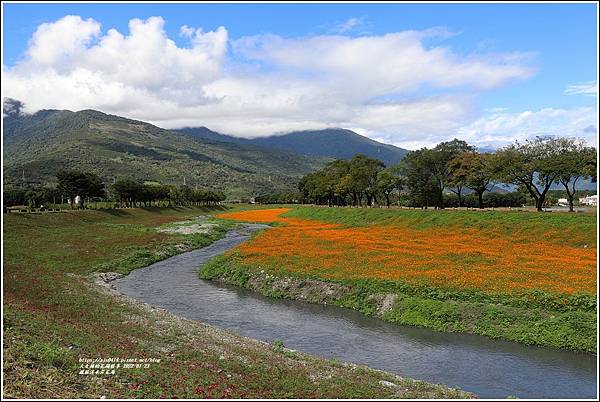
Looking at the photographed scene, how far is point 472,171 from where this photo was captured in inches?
3969

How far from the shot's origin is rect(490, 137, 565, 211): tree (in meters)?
81.8

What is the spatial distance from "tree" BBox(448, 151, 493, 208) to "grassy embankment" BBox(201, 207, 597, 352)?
98.7ft

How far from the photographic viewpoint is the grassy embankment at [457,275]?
2866 cm

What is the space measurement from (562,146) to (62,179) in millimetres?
118981

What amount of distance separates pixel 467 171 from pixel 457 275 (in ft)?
234

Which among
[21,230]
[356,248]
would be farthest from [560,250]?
[21,230]

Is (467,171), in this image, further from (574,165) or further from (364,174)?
(364,174)

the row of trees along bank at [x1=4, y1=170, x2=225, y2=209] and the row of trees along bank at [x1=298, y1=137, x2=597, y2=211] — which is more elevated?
the row of trees along bank at [x1=298, y1=137, x2=597, y2=211]

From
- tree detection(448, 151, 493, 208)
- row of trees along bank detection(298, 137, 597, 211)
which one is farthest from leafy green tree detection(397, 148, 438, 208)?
tree detection(448, 151, 493, 208)

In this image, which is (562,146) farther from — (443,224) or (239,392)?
(239,392)

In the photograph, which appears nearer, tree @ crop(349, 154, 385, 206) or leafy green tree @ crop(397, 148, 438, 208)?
leafy green tree @ crop(397, 148, 438, 208)

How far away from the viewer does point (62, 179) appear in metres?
119

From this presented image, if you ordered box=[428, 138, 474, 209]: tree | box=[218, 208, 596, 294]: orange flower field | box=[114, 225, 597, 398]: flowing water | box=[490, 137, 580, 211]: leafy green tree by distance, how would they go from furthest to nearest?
box=[428, 138, 474, 209]: tree
box=[490, 137, 580, 211]: leafy green tree
box=[218, 208, 596, 294]: orange flower field
box=[114, 225, 597, 398]: flowing water

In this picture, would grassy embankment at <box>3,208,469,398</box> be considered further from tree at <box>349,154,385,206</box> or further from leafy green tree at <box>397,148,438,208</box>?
tree at <box>349,154,385,206</box>
